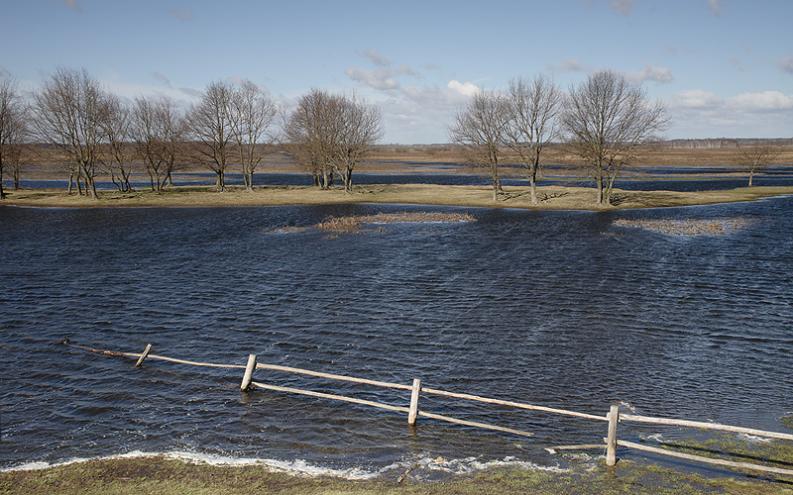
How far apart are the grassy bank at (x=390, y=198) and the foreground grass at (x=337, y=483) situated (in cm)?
6116

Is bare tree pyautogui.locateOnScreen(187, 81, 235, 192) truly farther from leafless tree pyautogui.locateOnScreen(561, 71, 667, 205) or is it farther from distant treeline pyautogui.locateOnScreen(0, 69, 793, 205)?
leafless tree pyautogui.locateOnScreen(561, 71, 667, 205)

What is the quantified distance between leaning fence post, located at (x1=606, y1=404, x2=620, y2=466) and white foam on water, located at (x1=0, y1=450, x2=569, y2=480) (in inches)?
47.7

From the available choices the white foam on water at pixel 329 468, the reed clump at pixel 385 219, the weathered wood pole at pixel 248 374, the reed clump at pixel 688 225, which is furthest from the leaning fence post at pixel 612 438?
the reed clump at pixel 385 219

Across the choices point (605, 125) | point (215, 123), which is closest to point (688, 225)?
point (605, 125)

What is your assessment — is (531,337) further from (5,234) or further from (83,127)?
(83,127)

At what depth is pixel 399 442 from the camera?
16922 mm

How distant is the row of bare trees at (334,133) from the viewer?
88.3 meters

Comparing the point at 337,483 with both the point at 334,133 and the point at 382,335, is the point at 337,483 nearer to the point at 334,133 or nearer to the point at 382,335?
the point at 382,335

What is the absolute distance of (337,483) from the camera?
1437 centimetres

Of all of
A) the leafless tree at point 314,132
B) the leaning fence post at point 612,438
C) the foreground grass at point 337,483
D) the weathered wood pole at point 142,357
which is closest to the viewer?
A: the foreground grass at point 337,483

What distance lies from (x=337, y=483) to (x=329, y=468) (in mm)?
993

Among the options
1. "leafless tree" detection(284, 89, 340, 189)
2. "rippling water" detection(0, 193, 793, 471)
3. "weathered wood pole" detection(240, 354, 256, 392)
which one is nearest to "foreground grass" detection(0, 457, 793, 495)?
"rippling water" detection(0, 193, 793, 471)

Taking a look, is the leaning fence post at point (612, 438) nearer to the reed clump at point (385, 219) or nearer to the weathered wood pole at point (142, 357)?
the weathered wood pole at point (142, 357)

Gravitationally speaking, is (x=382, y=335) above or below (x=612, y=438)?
below
